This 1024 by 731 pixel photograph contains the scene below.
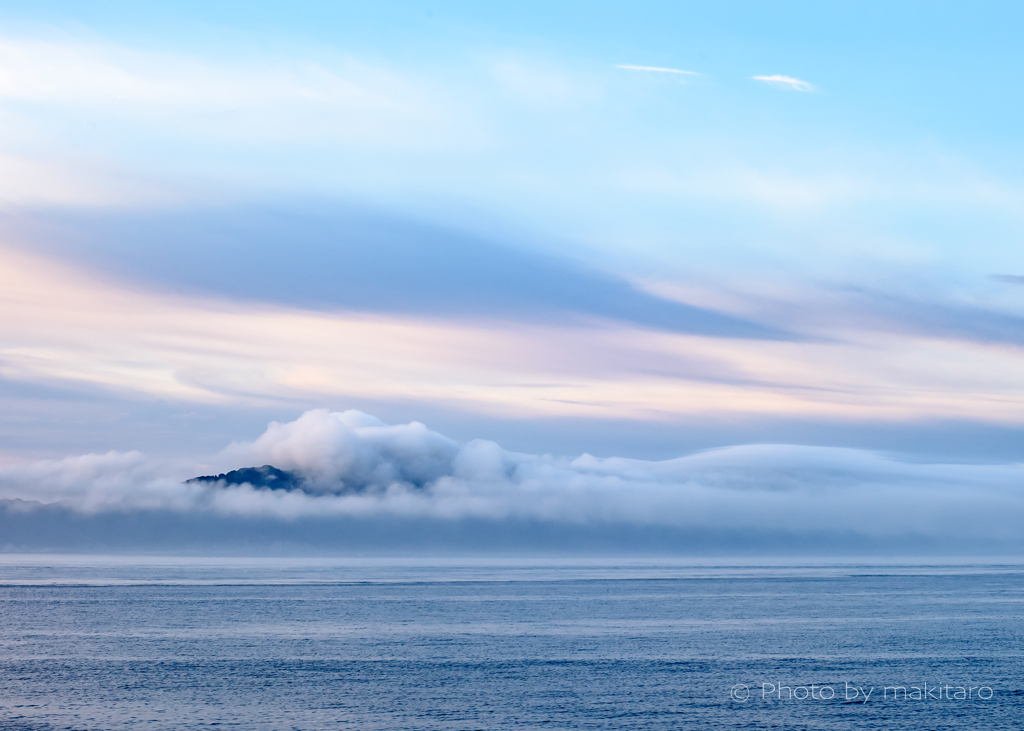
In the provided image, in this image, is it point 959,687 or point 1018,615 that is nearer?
point 959,687

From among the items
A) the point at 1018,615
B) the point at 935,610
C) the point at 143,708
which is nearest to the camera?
the point at 143,708

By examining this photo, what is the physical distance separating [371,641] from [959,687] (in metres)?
62.5

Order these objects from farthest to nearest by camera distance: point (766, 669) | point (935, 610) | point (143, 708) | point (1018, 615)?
point (935, 610), point (1018, 615), point (766, 669), point (143, 708)

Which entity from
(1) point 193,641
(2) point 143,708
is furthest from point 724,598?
(2) point 143,708

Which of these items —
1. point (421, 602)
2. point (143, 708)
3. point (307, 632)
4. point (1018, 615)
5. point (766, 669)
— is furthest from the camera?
point (421, 602)

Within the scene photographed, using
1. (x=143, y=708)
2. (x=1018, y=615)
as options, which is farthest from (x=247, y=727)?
(x=1018, y=615)

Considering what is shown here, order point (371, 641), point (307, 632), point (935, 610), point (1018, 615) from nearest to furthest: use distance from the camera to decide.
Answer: point (371, 641) → point (307, 632) → point (1018, 615) → point (935, 610)

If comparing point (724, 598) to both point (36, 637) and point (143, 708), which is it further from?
point (143, 708)

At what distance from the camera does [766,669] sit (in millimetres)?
87188

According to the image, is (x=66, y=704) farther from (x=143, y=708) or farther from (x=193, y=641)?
(x=193, y=641)

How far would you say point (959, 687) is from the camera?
3098 inches

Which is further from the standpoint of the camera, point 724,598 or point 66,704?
point 724,598

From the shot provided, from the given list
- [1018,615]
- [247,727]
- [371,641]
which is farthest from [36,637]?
[1018,615]

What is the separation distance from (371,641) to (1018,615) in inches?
4260
